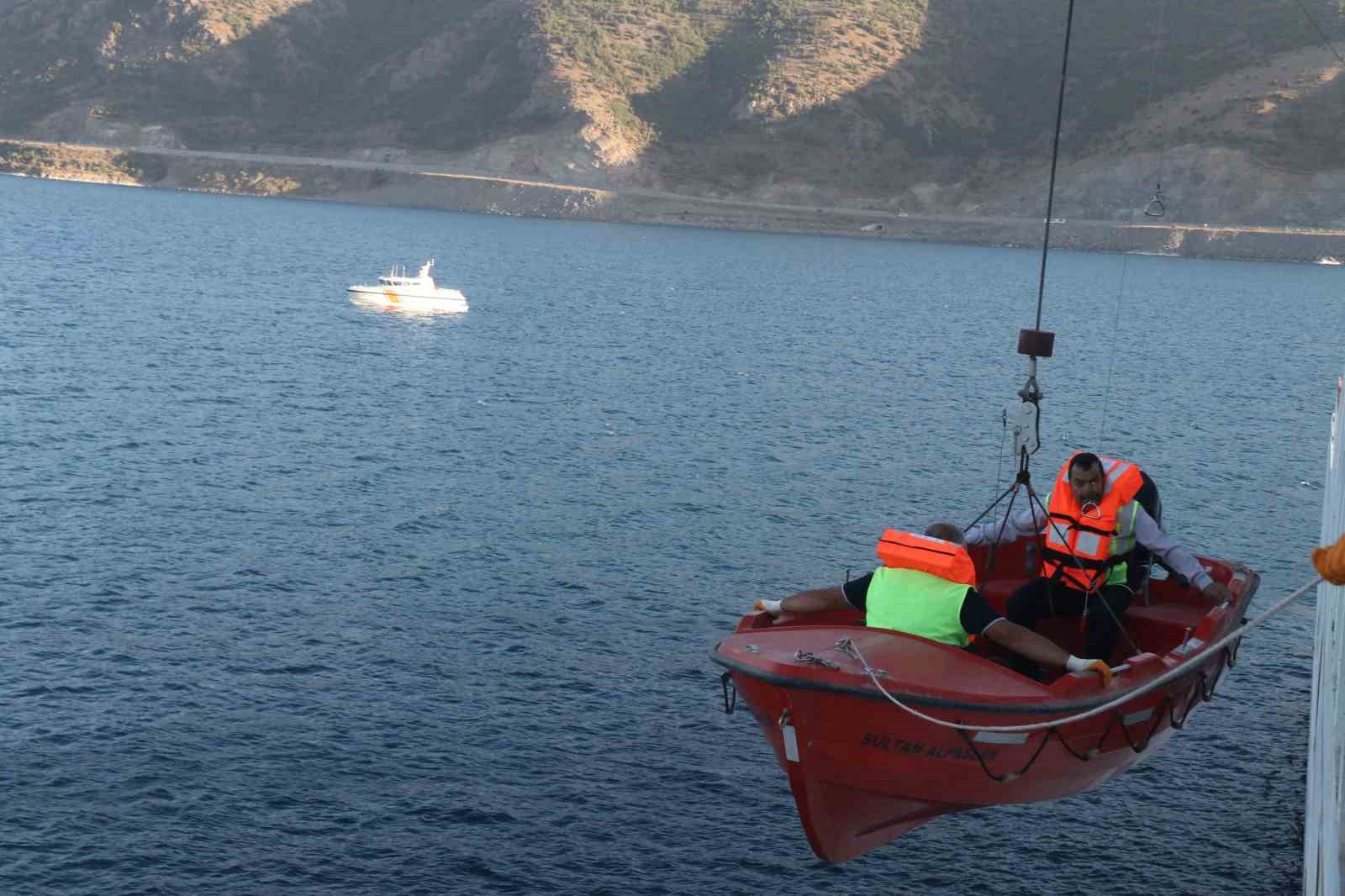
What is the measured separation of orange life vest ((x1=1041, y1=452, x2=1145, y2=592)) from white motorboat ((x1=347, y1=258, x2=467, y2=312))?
59.0 metres

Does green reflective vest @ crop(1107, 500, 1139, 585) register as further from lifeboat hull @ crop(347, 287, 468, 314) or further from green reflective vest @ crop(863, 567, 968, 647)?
lifeboat hull @ crop(347, 287, 468, 314)

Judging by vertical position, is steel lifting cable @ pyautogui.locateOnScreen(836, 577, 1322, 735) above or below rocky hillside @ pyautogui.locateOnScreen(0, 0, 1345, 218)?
below

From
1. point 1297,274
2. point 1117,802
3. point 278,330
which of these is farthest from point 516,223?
point 1117,802

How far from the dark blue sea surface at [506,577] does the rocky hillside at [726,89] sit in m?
84.0

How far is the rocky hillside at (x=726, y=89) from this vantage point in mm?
146625

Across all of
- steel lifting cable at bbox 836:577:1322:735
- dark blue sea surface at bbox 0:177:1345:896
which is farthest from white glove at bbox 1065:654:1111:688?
dark blue sea surface at bbox 0:177:1345:896

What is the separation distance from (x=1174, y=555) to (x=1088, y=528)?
3.56 feet

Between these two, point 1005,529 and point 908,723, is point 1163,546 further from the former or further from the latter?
point 908,723

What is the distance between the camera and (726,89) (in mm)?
163875

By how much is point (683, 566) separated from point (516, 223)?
401 feet

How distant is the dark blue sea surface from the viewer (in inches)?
672

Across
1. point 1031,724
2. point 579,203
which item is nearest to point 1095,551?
point 1031,724

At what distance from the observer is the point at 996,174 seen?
152750 millimetres

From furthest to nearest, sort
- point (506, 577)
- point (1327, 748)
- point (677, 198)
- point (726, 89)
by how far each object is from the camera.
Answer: point (726, 89) → point (677, 198) → point (506, 577) → point (1327, 748)
